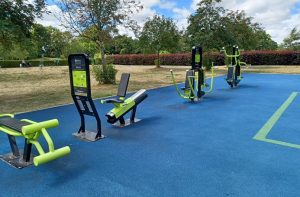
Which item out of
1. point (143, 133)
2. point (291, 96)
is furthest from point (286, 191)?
point (291, 96)

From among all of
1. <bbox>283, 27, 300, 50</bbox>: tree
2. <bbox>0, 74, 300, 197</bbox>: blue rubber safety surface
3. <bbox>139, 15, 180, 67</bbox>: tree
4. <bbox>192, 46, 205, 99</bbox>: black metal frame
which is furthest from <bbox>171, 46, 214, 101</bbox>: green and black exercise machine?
<bbox>283, 27, 300, 50</bbox>: tree

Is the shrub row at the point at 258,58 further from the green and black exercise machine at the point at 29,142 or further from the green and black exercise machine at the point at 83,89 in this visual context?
the green and black exercise machine at the point at 29,142

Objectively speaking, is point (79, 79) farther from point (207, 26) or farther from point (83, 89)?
point (207, 26)

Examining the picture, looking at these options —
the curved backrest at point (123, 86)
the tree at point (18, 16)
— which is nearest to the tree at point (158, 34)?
the tree at point (18, 16)

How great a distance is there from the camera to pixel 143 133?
196 inches

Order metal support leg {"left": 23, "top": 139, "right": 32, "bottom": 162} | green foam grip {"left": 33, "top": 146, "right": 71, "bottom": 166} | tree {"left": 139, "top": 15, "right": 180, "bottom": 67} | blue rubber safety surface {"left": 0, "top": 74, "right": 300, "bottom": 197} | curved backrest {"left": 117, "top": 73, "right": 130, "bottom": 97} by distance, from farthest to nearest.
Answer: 1. tree {"left": 139, "top": 15, "right": 180, "bottom": 67}
2. curved backrest {"left": 117, "top": 73, "right": 130, "bottom": 97}
3. metal support leg {"left": 23, "top": 139, "right": 32, "bottom": 162}
4. green foam grip {"left": 33, "top": 146, "right": 71, "bottom": 166}
5. blue rubber safety surface {"left": 0, "top": 74, "right": 300, "bottom": 197}

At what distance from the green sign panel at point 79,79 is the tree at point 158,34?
17.2m

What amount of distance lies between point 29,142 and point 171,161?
184 cm

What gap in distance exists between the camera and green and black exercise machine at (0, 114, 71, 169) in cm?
325

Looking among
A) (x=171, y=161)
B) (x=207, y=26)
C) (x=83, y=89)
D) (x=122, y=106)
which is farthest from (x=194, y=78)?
(x=207, y=26)

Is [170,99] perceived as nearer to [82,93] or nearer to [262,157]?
[82,93]

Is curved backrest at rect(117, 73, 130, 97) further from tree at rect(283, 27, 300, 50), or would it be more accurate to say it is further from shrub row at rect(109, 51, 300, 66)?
tree at rect(283, 27, 300, 50)

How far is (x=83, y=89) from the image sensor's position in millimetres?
4566

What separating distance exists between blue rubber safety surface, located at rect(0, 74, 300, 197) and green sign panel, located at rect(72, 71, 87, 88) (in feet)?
3.03
